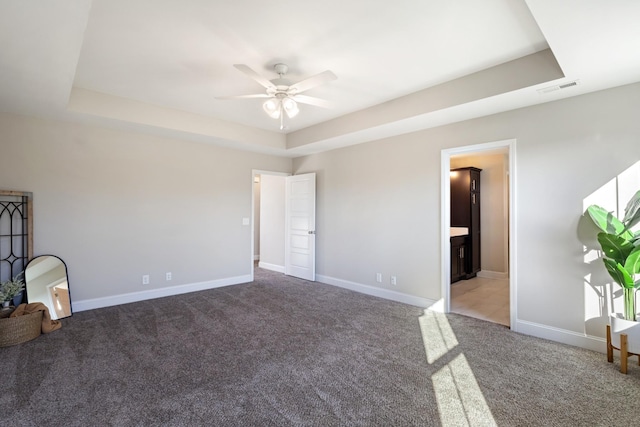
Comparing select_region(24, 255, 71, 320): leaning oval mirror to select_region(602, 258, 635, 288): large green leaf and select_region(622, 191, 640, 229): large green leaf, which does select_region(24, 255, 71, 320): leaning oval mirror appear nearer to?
select_region(602, 258, 635, 288): large green leaf

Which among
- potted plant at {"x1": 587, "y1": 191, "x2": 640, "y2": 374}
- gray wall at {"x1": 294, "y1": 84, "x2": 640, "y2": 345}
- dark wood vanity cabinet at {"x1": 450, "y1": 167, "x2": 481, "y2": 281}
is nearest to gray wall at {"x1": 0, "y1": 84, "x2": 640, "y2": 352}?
gray wall at {"x1": 294, "y1": 84, "x2": 640, "y2": 345}

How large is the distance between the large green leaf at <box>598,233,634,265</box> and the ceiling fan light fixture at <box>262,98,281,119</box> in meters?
3.20

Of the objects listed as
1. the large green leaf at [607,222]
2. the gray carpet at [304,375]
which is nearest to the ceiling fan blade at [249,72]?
the gray carpet at [304,375]

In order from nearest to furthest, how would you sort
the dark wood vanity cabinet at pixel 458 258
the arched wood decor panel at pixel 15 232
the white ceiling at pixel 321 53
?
the white ceiling at pixel 321 53 → the arched wood decor panel at pixel 15 232 → the dark wood vanity cabinet at pixel 458 258

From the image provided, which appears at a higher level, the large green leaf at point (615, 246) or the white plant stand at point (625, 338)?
the large green leaf at point (615, 246)

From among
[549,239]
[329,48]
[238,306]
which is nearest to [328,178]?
[238,306]

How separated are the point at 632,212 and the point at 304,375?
3045 millimetres

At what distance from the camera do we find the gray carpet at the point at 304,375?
6.53 ft

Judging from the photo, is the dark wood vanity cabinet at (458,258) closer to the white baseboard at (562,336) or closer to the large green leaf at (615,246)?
the white baseboard at (562,336)

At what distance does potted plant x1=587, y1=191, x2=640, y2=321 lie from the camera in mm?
2527

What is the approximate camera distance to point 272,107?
3055 millimetres

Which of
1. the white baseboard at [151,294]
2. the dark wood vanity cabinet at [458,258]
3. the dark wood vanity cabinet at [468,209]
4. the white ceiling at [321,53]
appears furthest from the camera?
the dark wood vanity cabinet at [468,209]

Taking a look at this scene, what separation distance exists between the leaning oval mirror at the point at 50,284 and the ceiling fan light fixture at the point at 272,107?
3344mm

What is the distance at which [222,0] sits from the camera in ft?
6.85
